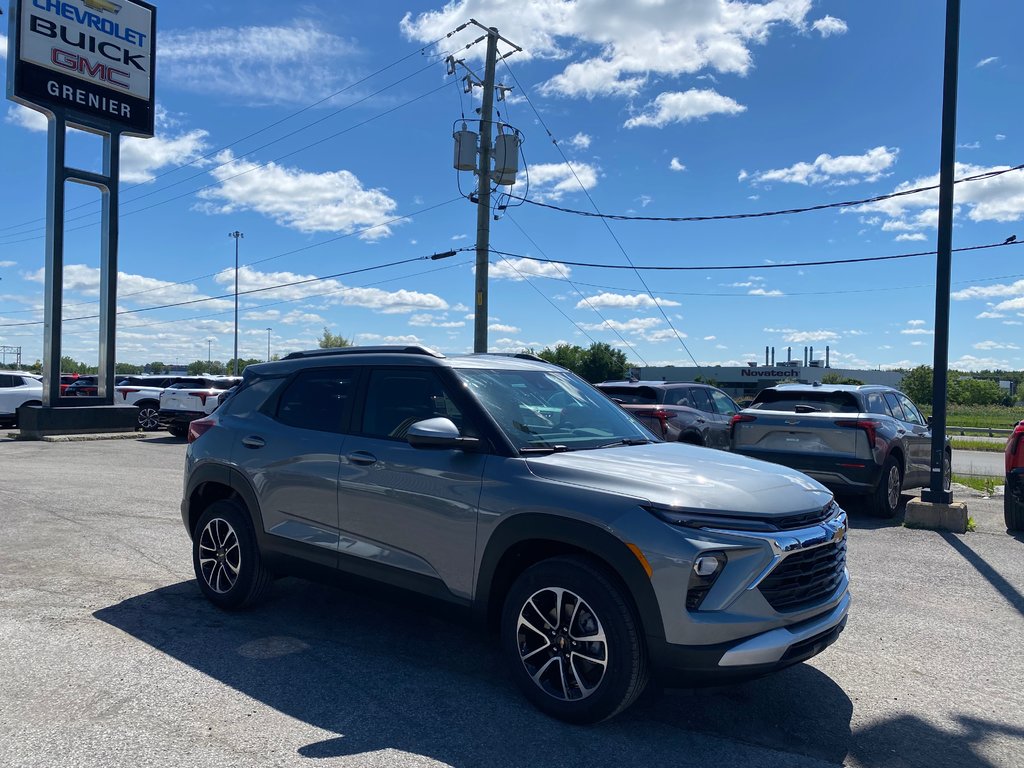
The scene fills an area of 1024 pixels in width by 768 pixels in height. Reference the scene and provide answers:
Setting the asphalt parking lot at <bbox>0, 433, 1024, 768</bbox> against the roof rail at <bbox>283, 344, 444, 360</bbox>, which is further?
the roof rail at <bbox>283, 344, 444, 360</bbox>

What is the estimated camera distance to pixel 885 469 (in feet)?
30.7

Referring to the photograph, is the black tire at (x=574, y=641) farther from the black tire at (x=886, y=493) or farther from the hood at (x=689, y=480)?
the black tire at (x=886, y=493)

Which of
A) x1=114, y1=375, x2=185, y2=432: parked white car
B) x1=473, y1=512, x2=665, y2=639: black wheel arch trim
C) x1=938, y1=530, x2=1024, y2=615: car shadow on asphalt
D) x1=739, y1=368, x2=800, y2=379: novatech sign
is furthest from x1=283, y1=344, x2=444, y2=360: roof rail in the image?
x1=739, y1=368, x2=800, y2=379: novatech sign

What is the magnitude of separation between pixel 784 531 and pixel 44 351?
70.4 ft

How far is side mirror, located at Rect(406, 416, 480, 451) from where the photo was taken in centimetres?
399

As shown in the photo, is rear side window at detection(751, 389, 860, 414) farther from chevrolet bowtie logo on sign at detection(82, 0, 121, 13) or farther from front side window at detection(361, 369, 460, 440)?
chevrolet bowtie logo on sign at detection(82, 0, 121, 13)

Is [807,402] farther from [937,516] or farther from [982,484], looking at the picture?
[982,484]

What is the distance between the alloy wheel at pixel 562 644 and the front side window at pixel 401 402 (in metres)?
1.19

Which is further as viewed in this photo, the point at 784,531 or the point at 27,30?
the point at 27,30

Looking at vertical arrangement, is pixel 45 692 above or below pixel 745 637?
below

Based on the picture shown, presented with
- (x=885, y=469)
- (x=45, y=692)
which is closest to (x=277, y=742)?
(x=45, y=692)

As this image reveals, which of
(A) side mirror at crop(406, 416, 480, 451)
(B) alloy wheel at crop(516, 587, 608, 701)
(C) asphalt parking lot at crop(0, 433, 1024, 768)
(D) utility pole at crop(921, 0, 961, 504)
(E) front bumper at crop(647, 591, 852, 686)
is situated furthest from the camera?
(D) utility pole at crop(921, 0, 961, 504)

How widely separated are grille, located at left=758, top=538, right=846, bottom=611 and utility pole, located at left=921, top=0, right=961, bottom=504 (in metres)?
6.27

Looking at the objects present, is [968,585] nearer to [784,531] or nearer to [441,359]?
[784,531]
